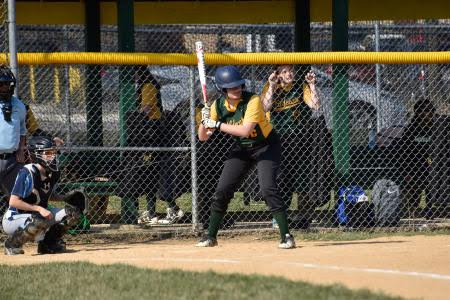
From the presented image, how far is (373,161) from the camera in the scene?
11.7m

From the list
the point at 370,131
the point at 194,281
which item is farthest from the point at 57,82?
the point at 194,281

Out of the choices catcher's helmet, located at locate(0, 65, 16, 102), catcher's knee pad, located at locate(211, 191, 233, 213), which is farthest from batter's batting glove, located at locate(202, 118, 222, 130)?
catcher's helmet, located at locate(0, 65, 16, 102)

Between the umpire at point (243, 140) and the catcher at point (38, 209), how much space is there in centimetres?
141

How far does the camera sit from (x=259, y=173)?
9.98 meters

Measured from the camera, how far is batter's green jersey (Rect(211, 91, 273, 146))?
9.80m

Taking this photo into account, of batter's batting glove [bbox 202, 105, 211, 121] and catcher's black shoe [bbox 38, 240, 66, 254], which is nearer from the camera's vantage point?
batter's batting glove [bbox 202, 105, 211, 121]

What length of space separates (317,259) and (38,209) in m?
2.62

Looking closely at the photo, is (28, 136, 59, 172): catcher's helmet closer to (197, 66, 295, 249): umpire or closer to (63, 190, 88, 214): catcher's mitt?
(63, 190, 88, 214): catcher's mitt

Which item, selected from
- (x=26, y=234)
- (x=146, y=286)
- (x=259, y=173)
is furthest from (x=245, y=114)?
(x=146, y=286)

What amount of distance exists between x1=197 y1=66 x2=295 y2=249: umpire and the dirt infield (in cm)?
44

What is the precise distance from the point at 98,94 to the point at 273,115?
8.30ft

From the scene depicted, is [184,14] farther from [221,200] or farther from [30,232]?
[30,232]

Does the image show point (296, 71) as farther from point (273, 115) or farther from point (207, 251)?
point (207, 251)

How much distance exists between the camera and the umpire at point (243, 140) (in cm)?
977
